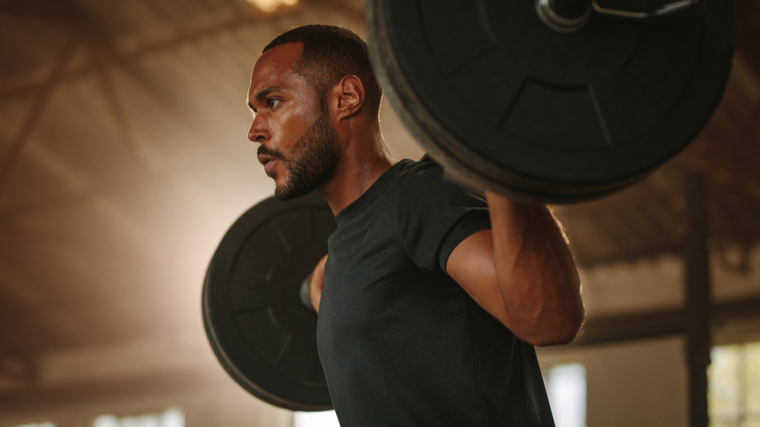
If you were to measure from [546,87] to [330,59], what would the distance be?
1.98 ft

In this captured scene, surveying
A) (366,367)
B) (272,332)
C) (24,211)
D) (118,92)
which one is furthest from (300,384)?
(24,211)

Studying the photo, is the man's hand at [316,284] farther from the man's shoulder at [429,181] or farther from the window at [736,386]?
the window at [736,386]

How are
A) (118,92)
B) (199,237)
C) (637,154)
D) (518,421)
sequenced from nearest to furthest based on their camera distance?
(637,154) → (518,421) → (118,92) → (199,237)

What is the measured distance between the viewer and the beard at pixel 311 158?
4.26 ft

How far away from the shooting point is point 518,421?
1.09m

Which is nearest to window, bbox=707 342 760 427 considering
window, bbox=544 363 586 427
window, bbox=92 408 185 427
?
window, bbox=544 363 586 427

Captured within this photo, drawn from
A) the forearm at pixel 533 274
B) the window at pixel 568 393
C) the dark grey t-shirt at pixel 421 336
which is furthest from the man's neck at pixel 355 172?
the window at pixel 568 393

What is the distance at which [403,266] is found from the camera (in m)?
1.14

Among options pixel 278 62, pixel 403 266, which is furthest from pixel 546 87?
pixel 278 62

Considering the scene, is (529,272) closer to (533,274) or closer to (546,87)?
(533,274)

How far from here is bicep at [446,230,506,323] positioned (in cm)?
95

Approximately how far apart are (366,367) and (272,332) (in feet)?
1.99

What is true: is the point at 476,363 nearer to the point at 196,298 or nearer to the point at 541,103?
the point at 541,103

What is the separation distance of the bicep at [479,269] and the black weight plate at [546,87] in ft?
0.42
